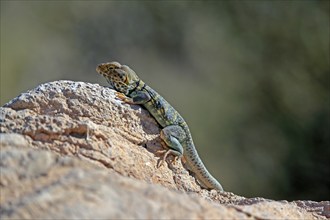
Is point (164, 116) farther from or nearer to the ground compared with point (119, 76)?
nearer to the ground

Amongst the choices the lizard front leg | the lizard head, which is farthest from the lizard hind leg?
the lizard head

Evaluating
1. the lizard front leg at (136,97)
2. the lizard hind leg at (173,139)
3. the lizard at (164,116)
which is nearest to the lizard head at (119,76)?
the lizard at (164,116)

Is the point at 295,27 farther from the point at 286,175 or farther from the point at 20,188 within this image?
the point at 20,188

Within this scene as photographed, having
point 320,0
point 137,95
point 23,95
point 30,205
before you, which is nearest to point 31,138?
point 23,95

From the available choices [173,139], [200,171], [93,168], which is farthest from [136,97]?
[93,168]

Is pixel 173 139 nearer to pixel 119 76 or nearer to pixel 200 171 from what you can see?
pixel 200 171

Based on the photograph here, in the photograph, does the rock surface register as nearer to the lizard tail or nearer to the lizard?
the lizard
